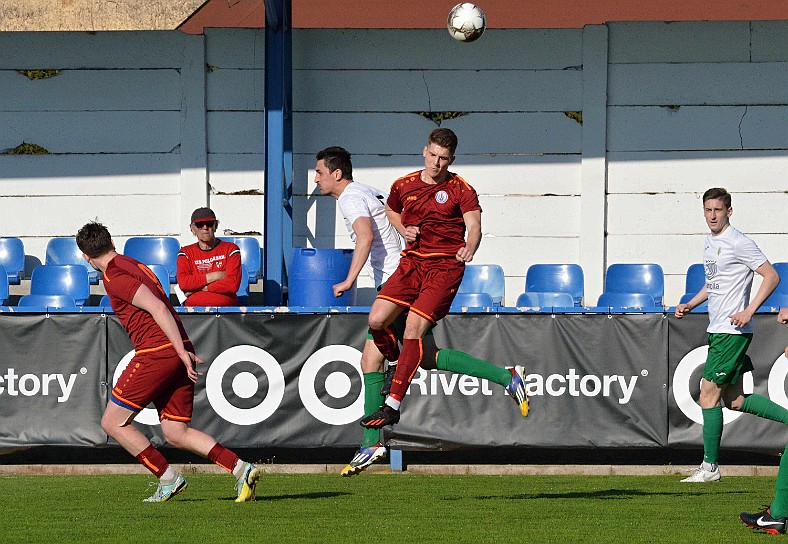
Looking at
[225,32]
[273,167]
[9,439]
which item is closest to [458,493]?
[9,439]

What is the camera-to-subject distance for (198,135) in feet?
46.5

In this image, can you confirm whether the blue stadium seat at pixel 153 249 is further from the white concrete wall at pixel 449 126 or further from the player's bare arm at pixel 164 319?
the player's bare arm at pixel 164 319

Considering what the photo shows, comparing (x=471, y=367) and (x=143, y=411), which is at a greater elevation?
(x=471, y=367)

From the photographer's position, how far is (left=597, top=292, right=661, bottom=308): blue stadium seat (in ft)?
40.4

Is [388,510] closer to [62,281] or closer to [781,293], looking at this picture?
[62,281]

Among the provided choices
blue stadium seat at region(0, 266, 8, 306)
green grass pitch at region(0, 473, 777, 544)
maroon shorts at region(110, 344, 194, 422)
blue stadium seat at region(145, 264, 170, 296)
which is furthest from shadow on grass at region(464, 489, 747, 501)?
blue stadium seat at region(0, 266, 8, 306)

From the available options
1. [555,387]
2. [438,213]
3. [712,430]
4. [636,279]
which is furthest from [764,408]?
[636,279]

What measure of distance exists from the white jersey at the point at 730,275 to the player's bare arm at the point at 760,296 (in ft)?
0.22

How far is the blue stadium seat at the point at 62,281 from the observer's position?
12547mm

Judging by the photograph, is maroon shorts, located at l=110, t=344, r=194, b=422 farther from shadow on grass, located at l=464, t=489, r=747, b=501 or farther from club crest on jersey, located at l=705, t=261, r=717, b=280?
club crest on jersey, located at l=705, t=261, r=717, b=280

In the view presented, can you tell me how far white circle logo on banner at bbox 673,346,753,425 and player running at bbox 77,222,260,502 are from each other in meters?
4.09

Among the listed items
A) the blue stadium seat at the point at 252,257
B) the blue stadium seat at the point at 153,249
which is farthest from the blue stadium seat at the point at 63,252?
the blue stadium seat at the point at 252,257

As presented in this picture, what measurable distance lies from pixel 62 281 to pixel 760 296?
703 centimetres

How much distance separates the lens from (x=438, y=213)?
7848 millimetres
